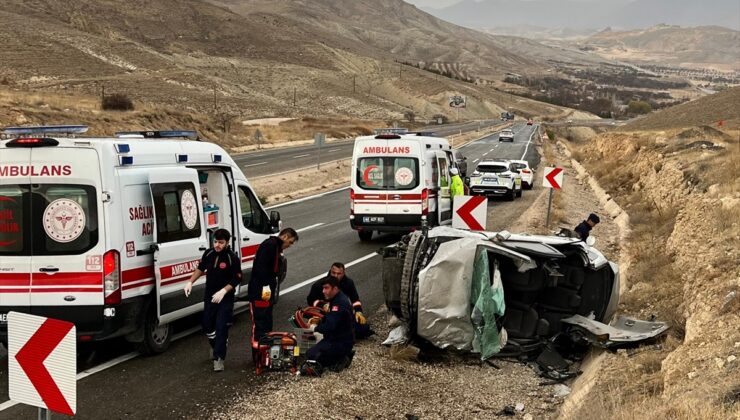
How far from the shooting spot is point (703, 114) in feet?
195

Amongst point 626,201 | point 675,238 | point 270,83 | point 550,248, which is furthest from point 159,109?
point 270,83

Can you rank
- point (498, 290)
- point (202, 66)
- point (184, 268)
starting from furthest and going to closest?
point (202, 66)
point (184, 268)
point (498, 290)

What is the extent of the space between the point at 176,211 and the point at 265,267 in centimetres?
140

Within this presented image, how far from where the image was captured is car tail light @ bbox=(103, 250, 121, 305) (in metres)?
7.93

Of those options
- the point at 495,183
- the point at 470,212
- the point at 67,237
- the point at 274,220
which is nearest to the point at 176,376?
the point at 67,237

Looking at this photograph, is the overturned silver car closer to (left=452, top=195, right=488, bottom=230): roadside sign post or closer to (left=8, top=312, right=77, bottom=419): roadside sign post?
(left=452, top=195, right=488, bottom=230): roadside sign post

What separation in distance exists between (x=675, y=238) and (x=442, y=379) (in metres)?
9.27

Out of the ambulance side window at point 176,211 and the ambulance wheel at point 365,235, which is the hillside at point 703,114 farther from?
the ambulance side window at point 176,211

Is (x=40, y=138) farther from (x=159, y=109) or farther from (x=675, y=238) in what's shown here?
(x=159, y=109)

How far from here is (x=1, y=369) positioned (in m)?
8.23

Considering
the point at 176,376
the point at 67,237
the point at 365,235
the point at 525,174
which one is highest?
the point at 67,237

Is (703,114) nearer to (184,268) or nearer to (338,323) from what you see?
(338,323)

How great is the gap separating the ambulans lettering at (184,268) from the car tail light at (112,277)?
953 millimetres

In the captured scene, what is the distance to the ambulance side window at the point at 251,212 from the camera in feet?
36.3
